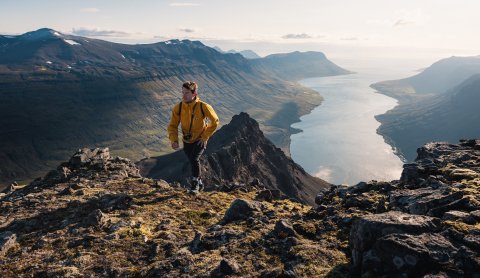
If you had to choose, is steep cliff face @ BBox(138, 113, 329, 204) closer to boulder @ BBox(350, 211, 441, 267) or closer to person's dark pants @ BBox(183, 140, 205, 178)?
A: person's dark pants @ BBox(183, 140, 205, 178)

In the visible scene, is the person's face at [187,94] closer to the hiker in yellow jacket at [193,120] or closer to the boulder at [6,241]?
the hiker in yellow jacket at [193,120]

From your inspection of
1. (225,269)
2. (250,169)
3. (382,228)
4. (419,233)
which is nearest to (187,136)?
(225,269)

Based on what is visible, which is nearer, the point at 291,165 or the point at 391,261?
the point at 391,261

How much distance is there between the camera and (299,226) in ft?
41.2

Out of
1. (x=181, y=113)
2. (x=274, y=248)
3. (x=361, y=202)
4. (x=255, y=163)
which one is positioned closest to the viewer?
(x=274, y=248)

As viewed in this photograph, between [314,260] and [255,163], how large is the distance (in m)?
164

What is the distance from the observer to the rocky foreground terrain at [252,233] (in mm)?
8562

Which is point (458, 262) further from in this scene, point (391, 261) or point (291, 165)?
point (291, 165)

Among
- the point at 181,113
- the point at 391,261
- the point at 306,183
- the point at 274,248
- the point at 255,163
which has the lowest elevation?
the point at 306,183

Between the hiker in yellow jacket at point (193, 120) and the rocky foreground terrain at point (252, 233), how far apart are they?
2.94m

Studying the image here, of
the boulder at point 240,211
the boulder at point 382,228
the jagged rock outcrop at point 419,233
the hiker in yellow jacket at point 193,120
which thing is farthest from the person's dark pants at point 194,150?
the boulder at point 382,228

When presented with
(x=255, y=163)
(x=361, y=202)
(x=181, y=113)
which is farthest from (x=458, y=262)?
(x=255, y=163)

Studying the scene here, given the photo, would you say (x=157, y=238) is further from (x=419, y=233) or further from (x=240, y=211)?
(x=419, y=233)

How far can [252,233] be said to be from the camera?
12.5 meters
